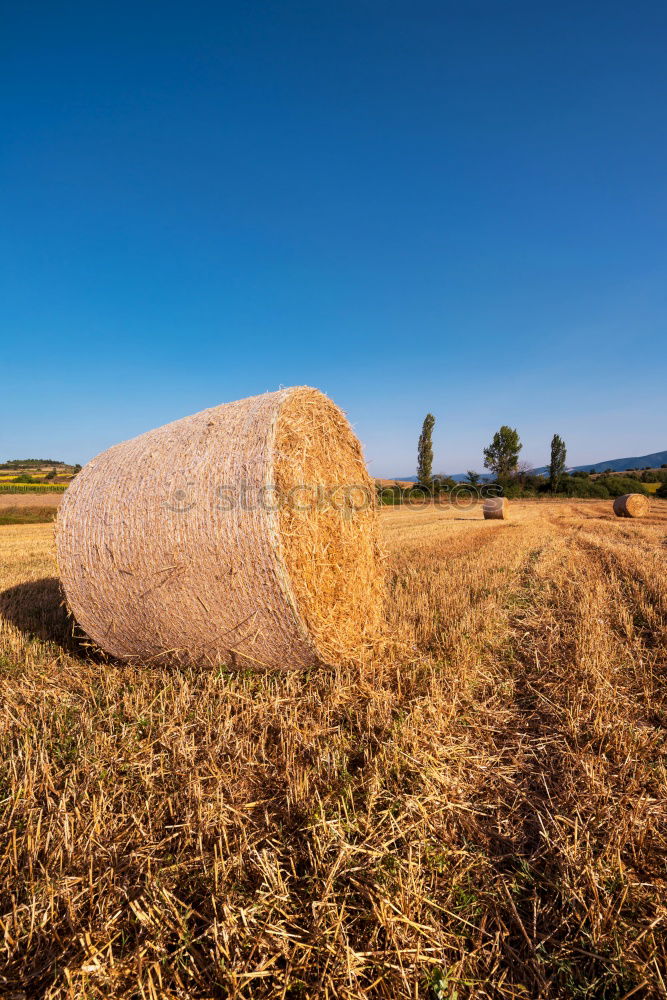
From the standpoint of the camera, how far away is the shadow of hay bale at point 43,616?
4504 mm

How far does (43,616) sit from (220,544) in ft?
10.7

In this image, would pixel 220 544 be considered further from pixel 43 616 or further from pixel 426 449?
pixel 426 449

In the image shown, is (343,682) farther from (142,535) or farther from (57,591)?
(57,591)

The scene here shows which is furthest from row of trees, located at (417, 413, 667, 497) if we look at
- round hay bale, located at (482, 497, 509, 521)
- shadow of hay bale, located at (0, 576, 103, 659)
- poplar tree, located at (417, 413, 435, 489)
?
shadow of hay bale, located at (0, 576, 103, 659)

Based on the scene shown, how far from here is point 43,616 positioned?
5.23 meters

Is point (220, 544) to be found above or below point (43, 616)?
above

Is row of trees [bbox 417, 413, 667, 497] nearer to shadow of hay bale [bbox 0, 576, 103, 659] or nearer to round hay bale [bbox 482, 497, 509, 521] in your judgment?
round hay bale [bbox 482, 497, 509, 521]

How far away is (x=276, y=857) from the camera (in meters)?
1.90

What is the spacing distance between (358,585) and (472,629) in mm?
1167

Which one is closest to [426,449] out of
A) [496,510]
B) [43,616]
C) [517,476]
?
[517,476]

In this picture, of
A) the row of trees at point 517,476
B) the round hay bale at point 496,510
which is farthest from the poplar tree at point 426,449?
the round hay bale at point 496,510

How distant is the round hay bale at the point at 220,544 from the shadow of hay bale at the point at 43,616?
1.76 feet

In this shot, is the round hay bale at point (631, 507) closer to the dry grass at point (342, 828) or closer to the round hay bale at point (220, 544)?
the dry grass at point (342, 828)

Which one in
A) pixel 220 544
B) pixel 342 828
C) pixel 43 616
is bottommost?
pixel 342 828
